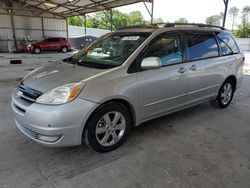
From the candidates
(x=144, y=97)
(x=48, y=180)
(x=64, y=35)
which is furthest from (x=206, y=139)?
(x=64, y=35)

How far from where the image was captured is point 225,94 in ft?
13.8

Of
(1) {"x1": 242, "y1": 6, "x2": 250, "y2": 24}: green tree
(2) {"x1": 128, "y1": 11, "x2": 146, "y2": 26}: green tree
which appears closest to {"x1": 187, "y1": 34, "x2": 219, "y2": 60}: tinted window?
(2) {"x1": 128, "y1": 11, "x2": 146, "y2": 26}: green tree

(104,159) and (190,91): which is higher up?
(190,91)

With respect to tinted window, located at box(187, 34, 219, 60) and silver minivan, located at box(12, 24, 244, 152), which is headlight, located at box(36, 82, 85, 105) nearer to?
silver minivan, located at box(12, 24, 244, 152)

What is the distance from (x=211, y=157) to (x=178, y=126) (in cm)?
90

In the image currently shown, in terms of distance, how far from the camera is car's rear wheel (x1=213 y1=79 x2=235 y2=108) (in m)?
4.09

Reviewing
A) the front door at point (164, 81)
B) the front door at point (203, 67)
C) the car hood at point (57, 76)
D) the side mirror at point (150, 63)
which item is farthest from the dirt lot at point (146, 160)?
the side mirror at point (150, 63)

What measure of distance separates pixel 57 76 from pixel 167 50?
154 centimetres

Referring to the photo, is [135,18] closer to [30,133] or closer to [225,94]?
[225,94]

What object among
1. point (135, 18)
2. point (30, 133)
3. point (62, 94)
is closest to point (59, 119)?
point (62, 94)

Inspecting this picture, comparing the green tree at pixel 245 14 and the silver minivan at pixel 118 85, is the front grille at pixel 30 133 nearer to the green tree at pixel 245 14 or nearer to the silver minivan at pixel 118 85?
the silver minivan at pixel 118 85

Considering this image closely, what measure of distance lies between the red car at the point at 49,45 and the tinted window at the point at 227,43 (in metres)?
16.8

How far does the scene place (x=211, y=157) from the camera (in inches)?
100

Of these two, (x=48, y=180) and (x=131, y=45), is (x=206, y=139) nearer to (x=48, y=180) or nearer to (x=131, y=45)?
(x=131, y=45)
